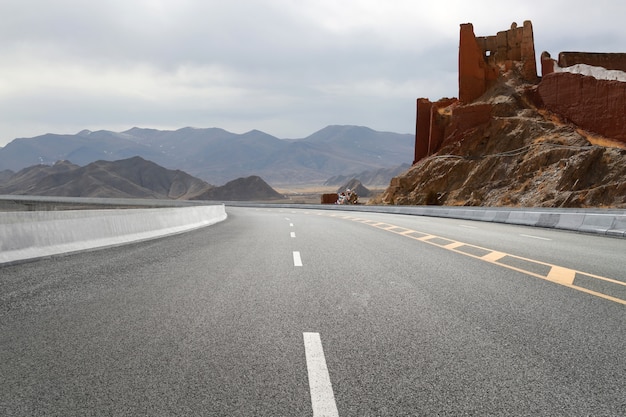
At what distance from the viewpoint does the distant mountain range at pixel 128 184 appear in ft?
484

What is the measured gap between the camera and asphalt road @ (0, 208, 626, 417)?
3428mm

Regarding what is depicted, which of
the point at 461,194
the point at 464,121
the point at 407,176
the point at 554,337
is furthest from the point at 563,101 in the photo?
the point at 554,337

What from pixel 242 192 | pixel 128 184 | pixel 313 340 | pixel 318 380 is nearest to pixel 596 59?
pixel 313 340

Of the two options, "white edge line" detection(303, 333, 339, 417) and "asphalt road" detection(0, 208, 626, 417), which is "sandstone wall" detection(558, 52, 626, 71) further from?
"white edge line" detection(303, 333, 339, 417)

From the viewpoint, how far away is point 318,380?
3.76m

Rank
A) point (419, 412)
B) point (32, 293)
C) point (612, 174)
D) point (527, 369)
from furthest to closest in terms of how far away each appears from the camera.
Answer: point (612, 174) → point (32, 293) → point (527, 369) → point (419, 412)

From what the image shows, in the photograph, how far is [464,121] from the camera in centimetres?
6278

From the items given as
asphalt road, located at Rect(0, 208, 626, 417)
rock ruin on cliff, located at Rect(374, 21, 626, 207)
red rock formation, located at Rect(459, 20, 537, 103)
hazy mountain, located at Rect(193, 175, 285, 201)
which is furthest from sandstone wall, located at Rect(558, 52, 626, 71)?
hazy mountain, located at Rect(193, 175, 285, 201)

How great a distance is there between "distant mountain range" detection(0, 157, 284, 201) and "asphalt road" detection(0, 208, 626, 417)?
13542 cm

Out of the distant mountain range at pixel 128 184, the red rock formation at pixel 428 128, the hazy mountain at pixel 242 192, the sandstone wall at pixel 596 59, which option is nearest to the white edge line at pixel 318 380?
the red rock formation at pixel 428 128

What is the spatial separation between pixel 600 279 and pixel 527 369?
5.07m

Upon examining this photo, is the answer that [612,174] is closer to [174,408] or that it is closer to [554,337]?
[554,337]

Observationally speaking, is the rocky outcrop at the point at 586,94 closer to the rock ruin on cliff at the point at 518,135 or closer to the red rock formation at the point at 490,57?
the rock ruin on cliff at the point at 518,135

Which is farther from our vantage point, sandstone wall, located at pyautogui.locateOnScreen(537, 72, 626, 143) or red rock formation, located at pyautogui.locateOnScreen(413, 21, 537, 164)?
red rock formation, located at pyautogui.locateOnScreen(413, 21, 537, 164)
